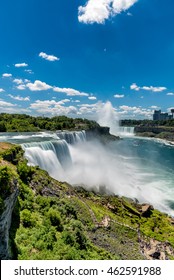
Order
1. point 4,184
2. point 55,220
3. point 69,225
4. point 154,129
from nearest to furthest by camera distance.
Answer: point 4,184 → point 55,220 → point 69,225 → point 154,129

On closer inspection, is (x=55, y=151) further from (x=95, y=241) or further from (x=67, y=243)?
(x=67, y=243)

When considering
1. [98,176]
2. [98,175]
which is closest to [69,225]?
[98,176]

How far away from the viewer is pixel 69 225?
1797 cm

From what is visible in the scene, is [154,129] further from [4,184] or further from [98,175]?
[4,184]

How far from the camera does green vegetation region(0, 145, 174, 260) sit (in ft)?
43.4

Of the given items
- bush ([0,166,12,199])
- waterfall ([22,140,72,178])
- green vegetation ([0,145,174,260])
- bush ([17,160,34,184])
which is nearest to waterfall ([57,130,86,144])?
waterfall ([22,140,72,178])

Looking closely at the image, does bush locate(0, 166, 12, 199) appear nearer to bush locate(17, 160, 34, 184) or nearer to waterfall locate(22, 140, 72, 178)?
bush locate(17, 160, 34, 184)

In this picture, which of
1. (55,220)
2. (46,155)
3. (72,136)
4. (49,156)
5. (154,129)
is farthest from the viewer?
(154,129)

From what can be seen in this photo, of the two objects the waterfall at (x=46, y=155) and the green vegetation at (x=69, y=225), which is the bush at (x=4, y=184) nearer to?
the green vegetation at (x=69, y=225)

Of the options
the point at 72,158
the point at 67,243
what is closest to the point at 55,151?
the point at 72,158

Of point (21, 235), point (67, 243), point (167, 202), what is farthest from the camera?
point (167, 202)

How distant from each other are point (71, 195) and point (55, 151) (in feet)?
62.5

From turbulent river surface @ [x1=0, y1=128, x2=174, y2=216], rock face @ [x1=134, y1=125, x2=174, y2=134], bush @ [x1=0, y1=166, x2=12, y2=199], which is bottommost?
turbulent river surface @ [x1=0, y1=128, x2=174, y2=216]

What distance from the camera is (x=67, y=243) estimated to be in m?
15.0
